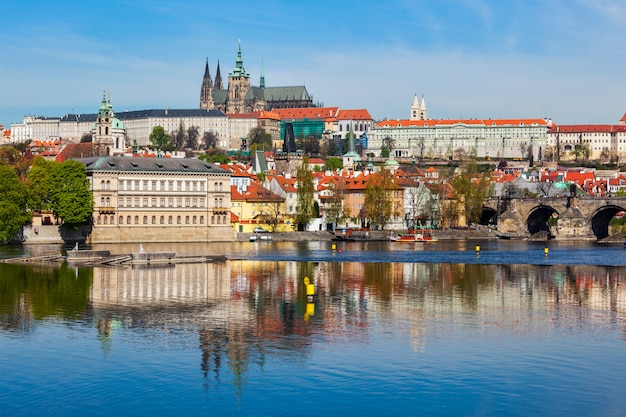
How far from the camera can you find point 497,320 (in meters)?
32.2

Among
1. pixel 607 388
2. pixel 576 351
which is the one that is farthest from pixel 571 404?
pixel 576 351

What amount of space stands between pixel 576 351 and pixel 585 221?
69678 mm

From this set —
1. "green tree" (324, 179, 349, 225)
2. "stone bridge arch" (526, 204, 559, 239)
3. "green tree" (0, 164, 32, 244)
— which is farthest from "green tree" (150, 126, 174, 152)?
"green tree" (0, 164, 32, 244)

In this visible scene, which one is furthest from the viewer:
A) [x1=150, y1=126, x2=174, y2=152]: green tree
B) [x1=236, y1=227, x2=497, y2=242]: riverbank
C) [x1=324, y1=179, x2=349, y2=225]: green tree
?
[x1=150, y1=126, x2=174, y2=152]: green tree

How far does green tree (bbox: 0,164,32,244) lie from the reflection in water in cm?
1916

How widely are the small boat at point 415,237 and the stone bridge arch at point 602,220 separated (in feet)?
58.9

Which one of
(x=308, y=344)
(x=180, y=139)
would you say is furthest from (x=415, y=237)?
(x=180, y=139)

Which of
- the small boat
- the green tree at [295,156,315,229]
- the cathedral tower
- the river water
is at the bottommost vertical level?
the river water

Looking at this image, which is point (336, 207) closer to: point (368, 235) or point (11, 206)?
point (368, 235)

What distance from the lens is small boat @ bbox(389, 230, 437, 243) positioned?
3226 inches

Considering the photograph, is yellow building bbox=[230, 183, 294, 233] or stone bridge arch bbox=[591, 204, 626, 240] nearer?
yellow building bbox=[230, 183, 294, 233]

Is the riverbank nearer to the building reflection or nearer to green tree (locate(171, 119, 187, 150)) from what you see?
the building reflection

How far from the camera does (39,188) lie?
7350cm

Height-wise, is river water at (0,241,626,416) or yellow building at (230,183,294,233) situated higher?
yellow building at (230,183,294,233)
